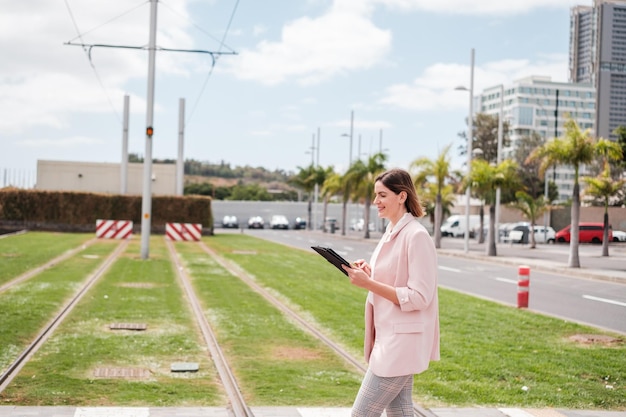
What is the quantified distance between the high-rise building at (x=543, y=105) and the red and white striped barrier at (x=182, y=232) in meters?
120

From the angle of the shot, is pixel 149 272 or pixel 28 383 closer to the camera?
pixel 28 383

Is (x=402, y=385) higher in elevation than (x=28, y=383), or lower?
higher

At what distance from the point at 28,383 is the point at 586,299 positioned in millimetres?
14932

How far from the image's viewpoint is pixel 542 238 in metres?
67.1

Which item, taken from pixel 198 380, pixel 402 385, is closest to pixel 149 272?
pixel 198 380

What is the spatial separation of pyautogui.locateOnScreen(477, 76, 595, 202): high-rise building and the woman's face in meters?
158

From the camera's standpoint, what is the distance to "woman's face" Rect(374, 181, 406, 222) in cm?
515

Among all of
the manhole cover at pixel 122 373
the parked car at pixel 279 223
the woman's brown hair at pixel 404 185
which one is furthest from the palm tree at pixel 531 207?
the woman's brown hair at pixel 404 185

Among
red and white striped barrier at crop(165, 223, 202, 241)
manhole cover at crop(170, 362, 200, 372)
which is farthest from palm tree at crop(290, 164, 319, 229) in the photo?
manhole cover at crop(170, 362, 200, 372)

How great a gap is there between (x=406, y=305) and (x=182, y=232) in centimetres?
4352

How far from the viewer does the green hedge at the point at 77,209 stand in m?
58.9

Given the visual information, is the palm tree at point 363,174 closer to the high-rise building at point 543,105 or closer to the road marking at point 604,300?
the road marking at point 604,300

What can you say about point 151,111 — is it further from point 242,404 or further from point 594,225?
point 594,225

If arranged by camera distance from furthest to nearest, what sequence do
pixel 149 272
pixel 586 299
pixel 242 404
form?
pixel 149 272
pixel 586 299
pixel 242 404
